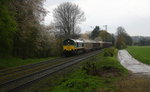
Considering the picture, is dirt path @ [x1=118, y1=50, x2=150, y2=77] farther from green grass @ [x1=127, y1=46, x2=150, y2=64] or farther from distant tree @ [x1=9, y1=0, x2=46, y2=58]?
distant tree @ [x1=9, y1=0, x2=46, y2=58]

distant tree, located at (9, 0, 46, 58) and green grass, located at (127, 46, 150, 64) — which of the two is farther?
green grass, located at (127, 46, 150, 64)

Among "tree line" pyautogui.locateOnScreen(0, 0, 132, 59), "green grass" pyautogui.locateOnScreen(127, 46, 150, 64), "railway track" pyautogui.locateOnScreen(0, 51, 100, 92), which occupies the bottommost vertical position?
"railway track" pyautogui.locateOnScreen(0, 51, 100, 92)

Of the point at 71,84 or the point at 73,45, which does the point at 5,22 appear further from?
the point at 73,45

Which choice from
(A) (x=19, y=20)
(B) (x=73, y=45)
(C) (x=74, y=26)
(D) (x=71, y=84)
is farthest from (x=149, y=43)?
(D) (x=71, y=84)

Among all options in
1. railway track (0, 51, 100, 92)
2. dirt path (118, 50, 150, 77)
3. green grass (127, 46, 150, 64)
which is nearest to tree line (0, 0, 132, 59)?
railway track (0, 51, 100, 92)

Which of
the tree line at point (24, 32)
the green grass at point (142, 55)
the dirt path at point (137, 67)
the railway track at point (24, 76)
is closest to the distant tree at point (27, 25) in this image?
the tree line at point (24, 32)

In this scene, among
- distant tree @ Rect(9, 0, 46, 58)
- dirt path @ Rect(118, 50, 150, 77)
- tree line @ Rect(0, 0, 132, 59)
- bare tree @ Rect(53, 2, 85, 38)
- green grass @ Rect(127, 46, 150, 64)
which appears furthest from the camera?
bare tree @ Rect(53, 2, 85, 38)

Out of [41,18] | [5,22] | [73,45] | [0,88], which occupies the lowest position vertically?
[0,88]

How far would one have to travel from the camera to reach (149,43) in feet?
509

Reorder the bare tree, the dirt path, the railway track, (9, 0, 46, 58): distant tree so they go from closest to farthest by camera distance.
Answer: the railway track < the dirt path < (9, 0, 46, 58): distant tree < the bare tree

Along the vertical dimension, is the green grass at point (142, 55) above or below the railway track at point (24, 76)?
above

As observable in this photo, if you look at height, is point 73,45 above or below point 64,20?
below

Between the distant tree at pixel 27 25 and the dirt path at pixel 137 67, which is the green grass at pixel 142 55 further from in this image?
the distant tree at pixel 27 25

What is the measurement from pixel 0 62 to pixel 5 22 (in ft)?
19.2
